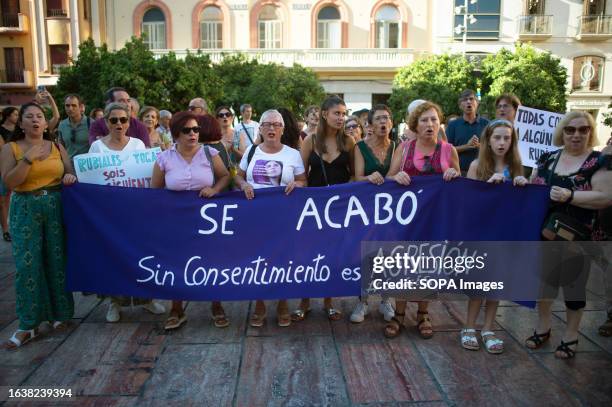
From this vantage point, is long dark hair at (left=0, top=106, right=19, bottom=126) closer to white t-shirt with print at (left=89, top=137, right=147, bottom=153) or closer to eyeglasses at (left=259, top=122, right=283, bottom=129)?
white t-shirt with print at (left=89, top=137, right=147, bottom=153)

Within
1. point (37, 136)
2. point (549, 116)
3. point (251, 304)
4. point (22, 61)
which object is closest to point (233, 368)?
point (251, 304)

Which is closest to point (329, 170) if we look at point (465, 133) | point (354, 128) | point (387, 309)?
point (387, 309)

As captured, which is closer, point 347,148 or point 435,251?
point 435,251

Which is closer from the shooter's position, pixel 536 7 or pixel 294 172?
pixel 294 172

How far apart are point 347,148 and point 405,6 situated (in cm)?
2999

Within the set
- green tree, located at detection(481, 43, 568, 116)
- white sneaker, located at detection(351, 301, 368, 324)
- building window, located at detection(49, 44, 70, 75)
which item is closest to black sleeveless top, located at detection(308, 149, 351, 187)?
white sneaker, located at detection(351, 301, 368, 324)

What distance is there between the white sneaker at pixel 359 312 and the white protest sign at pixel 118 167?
7.18 ft

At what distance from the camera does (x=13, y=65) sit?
32.7 metres

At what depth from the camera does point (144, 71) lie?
17.3 meters

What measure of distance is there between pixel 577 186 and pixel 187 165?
304cm

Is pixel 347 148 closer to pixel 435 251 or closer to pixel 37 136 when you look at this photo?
pixel 435 251

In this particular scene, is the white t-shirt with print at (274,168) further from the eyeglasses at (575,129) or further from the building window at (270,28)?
the building window at (270,28)

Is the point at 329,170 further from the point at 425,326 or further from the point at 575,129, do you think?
the point at 575,129

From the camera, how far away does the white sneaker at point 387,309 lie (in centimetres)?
466
